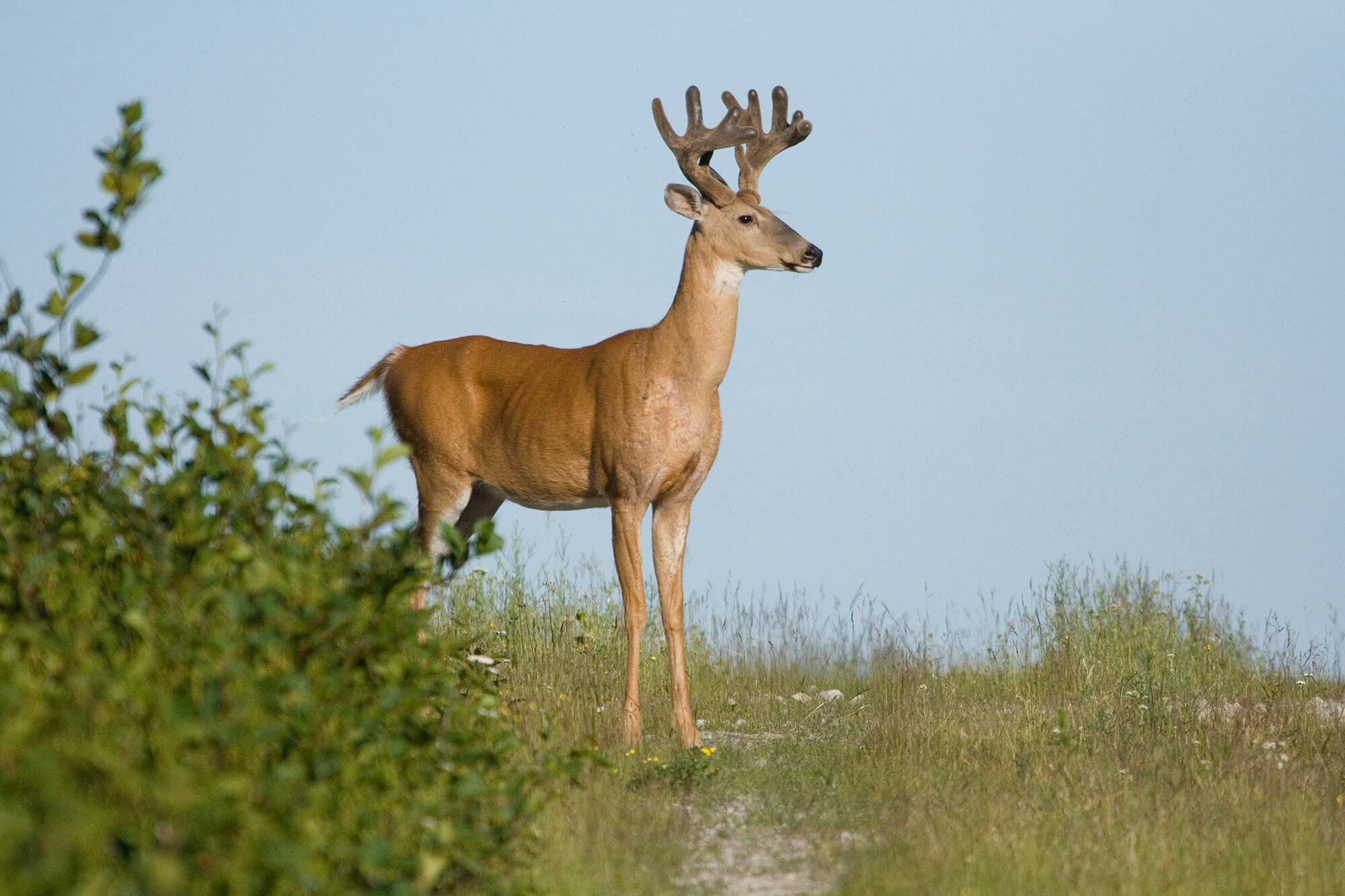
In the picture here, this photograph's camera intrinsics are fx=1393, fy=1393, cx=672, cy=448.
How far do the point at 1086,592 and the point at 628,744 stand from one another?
507 cm

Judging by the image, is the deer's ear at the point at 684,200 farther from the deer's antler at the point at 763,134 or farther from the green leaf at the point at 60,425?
the green leaf at the point at 60,425

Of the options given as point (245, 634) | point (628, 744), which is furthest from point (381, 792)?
point (628, 744)

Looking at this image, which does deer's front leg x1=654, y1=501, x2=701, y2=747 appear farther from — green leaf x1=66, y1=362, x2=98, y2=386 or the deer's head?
green leaf x1=66, y1=362, x2=98, y2=386

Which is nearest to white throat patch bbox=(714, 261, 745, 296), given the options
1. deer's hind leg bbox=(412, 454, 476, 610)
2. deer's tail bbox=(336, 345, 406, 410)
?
deer's hind leg bbox=(412, 454, 476, 610)

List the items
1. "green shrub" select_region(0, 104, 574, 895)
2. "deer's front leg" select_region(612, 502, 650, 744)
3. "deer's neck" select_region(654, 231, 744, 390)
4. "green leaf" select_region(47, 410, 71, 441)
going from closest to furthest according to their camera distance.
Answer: "green shrub" select_region(0, 104, 574, 895)
"green leaf" select_region(47, 410, 71, 441)
"deer's front leg" select_region(612, 502, 650, 744)
"deer's neck" select_region(654, 231, 744, 390)

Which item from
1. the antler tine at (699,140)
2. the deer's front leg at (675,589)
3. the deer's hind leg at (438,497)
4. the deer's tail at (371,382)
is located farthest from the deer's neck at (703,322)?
the deer's tail at (371,382)

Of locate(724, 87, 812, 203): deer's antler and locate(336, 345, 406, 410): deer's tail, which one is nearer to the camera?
locate(724, 87, 812, 203): deer's antler

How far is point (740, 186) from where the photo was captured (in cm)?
884

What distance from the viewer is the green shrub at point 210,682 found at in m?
3.10

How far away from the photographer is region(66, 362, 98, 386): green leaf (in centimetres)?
489

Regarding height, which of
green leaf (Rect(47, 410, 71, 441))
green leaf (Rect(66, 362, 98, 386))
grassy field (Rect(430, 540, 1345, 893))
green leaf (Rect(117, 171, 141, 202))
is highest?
green leaf (Rect(117, 171, 141, 202))

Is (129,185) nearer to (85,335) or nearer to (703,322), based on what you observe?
(85,335)

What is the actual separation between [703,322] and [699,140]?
1.19 meters

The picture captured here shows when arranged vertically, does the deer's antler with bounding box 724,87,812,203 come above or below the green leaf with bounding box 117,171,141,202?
above
